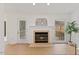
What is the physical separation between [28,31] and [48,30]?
927 mm

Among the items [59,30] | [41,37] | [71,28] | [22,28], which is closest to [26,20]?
[22,28]

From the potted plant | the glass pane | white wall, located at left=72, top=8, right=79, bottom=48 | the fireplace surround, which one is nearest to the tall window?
the fireplace surround

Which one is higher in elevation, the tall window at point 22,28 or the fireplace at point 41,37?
the tall window at point 22,28

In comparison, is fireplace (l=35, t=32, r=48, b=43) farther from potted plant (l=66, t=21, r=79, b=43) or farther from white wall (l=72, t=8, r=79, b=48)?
white wall (l=72, t=8, r=79, b=48)

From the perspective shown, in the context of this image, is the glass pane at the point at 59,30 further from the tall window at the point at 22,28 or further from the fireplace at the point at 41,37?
the tall window at the point at 22,28

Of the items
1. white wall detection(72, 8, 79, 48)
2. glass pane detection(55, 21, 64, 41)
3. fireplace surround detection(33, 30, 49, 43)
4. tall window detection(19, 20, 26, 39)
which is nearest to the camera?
white wall detection(72, 8, 79, 48)

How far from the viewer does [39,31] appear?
7746 millimetres

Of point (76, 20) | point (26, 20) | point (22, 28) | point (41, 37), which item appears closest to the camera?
point (76, 20)

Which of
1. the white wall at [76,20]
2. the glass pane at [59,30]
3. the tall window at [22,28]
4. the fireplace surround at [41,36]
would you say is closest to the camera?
the white wall at [76,20]

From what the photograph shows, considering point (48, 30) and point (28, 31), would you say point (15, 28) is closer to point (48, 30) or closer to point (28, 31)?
point (28, 31)

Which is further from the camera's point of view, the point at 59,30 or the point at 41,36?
the point at 41,36

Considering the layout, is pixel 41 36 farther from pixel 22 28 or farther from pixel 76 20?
pixel 76 20

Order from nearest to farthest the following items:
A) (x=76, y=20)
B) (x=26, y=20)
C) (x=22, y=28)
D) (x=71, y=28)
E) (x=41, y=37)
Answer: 1. (x=71, y=28)
2. (x=76, y=20)
3. (x=22, y=28)
4. (x=26, y=20)
5. (x=41, y=37)

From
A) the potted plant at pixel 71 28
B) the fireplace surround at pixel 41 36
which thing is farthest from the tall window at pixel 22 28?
the potted plant at pixel 71 28
